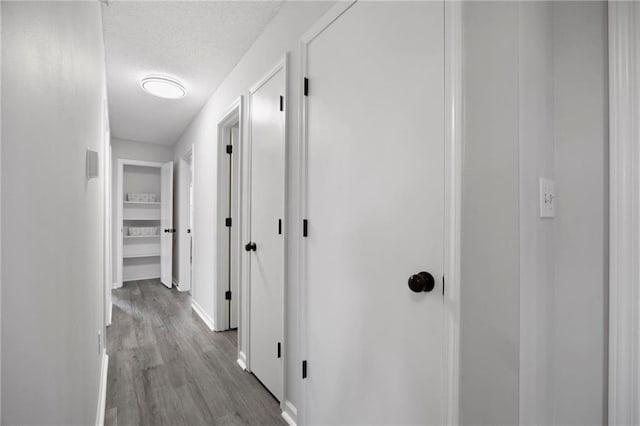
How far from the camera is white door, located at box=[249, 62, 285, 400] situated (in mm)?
1900

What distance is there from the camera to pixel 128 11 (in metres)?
1.95

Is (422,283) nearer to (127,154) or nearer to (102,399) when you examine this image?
(102,399)

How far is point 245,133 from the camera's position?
7.92ft

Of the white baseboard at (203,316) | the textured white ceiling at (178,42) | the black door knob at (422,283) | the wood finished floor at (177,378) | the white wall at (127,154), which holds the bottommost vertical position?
the wood finished floor at (177,378)

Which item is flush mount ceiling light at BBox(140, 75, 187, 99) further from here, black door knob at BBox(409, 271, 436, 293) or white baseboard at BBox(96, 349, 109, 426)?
black door knob at BBox(409, 271, 436, 293)

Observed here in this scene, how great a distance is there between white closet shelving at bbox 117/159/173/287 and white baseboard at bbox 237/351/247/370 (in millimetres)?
3040

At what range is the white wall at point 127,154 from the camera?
194 inches

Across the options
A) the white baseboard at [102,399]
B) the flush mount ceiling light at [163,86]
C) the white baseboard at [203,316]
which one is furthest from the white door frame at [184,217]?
the white baseboard at [102,399]

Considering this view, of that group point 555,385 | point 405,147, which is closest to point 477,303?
point 555,385

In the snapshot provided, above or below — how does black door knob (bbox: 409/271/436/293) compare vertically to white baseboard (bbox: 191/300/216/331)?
above

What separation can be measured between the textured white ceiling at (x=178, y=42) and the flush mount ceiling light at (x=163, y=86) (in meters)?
0.06

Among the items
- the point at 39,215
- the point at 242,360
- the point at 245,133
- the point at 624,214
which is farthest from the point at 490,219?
the point at 242,360

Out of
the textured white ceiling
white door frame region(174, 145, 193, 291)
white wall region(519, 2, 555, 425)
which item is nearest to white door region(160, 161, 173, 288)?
white door frame region(174, 145, 193, 291)

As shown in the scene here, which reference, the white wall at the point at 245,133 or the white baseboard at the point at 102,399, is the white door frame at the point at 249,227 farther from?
the white baseboard at the point at 102,399
